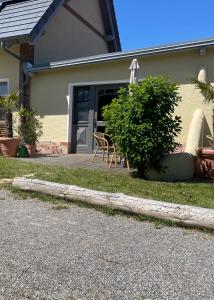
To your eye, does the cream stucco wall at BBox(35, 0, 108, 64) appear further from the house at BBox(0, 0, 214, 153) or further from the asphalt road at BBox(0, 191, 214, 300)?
the asphalt road at BBox(0, 191, 214, 300)

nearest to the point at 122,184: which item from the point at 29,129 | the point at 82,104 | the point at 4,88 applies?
the point at 82,104

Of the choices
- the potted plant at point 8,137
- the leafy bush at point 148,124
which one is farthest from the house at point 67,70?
the leafy bush at point 148,124

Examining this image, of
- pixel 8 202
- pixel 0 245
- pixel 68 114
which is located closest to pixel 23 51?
pixel 68 114

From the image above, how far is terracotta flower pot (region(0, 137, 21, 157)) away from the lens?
34.0ft

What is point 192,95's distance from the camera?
9.09 m

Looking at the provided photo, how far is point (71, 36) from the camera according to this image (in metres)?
14.7

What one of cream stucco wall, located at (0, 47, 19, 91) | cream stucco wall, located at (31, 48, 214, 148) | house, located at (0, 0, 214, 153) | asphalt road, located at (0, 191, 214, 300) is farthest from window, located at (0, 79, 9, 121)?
asphalt road, located at (0, 191, 214, 300)

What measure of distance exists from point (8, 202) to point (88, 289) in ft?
9.64

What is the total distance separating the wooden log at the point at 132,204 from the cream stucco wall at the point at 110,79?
4443 millimetres

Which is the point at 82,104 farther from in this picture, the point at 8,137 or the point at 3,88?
the point at 3,88

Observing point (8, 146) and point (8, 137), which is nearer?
point (8, 146)

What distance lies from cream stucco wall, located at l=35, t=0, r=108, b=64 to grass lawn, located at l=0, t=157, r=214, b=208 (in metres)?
6.08

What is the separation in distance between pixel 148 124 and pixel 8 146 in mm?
4752

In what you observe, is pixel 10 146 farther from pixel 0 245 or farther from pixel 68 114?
pixel 0 245
